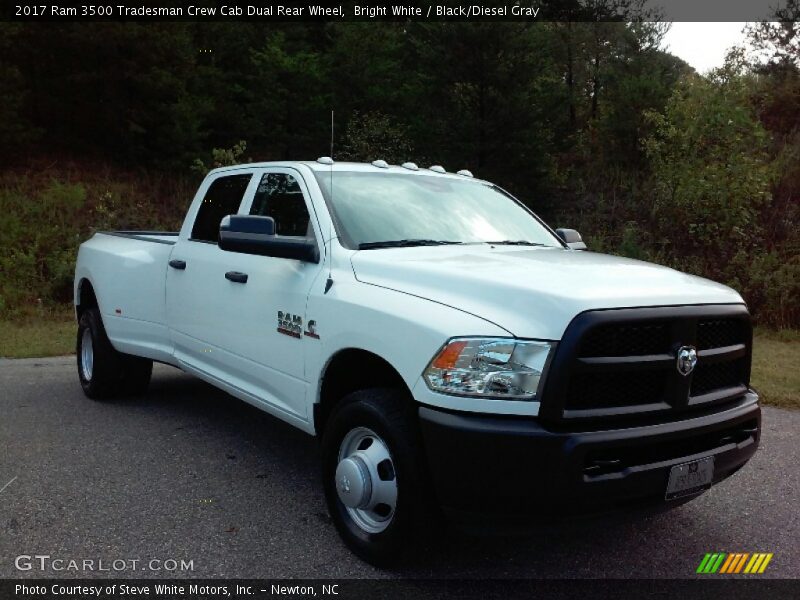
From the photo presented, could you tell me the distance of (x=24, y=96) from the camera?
22172 mm

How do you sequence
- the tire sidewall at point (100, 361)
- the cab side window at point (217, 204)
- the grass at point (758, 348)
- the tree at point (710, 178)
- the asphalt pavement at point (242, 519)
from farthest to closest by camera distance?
the tree at point (710, 178) → the grass at point (758, 348) → the tire sidewall at point (100, 361) → the cab side window at point (217, 204) → the asphalt pavement at point (242, 519)

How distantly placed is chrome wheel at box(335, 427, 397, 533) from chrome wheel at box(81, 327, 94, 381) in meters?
3.99

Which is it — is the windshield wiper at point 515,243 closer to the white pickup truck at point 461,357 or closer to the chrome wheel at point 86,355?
the white pickup truck at point 461,357

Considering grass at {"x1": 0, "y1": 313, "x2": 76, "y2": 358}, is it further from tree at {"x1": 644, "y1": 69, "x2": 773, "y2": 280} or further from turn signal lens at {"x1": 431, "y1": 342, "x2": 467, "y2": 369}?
tree at {"x1": 644, "y1": 69, "x2": 773, "y2": 280}

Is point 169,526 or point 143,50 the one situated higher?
point 143,50

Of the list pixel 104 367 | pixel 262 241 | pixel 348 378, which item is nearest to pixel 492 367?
pixel 348 378

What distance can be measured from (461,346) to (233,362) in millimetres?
2136

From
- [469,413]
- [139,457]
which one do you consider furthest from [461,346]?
[139,457]

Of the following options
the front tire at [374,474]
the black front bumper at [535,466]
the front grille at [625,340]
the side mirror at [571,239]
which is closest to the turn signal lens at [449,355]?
the black front bumper at [535,466]

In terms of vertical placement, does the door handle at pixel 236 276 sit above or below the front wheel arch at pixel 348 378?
above

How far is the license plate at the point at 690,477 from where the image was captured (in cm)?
303

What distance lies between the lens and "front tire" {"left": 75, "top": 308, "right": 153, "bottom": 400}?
639cm

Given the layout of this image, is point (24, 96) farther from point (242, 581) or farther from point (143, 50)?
point (242, 581)

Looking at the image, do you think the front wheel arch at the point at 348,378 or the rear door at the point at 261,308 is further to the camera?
the rear door at the point at 261,308
